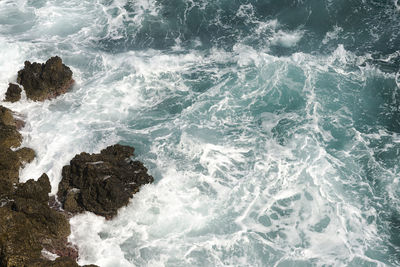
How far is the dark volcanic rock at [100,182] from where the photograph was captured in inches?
971

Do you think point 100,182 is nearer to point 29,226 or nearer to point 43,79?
point 29,226

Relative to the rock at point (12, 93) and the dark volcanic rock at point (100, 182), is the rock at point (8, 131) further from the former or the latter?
the dark volcanic rock at point (100, 182)

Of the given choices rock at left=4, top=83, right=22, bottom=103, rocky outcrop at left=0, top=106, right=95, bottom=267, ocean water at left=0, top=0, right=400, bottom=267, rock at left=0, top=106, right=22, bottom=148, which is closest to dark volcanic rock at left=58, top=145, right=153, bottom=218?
ocean water at left=0, top=0, right=400, bottom=267

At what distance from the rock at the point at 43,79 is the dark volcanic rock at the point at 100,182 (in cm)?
812

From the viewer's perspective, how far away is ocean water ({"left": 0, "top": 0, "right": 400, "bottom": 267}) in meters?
24.1

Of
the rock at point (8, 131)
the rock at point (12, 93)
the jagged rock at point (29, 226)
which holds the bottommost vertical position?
the jagged rock at point (29, 226)

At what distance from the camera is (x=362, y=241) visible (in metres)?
24.0

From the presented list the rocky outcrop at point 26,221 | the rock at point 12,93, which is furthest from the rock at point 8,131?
the rock at point 12,93

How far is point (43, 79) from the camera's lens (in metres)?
31.5

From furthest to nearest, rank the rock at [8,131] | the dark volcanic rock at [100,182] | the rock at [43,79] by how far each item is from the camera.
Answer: the rock at [43,79], the rock at [8,131], the dark volcanic rock at [100,182]

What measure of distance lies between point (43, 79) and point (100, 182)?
11381 millimetres

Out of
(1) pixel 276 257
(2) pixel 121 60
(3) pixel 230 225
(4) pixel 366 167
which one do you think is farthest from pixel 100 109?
(4) pixel 366 167

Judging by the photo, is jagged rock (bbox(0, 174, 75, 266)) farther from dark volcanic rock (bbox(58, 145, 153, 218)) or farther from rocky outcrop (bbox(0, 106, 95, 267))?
dark volcanic rock (bbox(58, 145, 153, 218))

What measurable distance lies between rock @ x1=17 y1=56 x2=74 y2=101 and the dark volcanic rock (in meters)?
8.12
